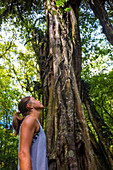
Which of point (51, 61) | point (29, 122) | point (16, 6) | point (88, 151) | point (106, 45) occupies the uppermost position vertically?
point (16, 6)

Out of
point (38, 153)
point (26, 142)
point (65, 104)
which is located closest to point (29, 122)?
point (26, 142)

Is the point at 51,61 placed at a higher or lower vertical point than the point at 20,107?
higher

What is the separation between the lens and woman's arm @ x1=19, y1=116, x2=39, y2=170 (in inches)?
44.2

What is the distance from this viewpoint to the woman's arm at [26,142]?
1.12 meters

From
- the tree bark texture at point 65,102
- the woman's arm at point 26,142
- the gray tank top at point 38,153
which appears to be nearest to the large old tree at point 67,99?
the tree bark texture at point 65,102

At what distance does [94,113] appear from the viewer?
5070mm

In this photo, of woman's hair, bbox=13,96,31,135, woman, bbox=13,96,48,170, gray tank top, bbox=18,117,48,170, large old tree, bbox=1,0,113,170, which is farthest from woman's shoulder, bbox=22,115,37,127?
large old tree, bbox=1,0,113,170

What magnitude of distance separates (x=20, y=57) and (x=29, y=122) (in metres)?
8.82

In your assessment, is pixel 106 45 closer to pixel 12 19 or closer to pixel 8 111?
pixel 12 19

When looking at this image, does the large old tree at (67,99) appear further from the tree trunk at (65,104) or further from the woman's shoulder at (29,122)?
the woman's shoulder at (29,122)

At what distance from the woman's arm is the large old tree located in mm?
1307

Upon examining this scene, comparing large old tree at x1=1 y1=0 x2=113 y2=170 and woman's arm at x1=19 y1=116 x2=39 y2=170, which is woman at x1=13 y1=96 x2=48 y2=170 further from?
large old tree at x1=1 y1=0 x2=113 y2=170

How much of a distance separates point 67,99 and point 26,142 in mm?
1896

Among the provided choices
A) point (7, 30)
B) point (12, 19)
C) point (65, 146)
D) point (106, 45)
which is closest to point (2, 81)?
point (7, 30)
